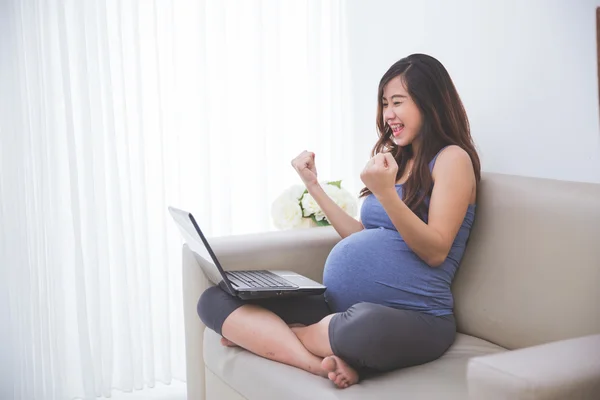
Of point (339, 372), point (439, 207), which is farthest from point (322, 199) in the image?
point (339, 372)

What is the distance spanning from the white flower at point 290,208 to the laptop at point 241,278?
44 centimetres

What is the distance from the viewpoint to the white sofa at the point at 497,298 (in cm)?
161

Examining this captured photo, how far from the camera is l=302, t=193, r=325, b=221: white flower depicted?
2484 mm

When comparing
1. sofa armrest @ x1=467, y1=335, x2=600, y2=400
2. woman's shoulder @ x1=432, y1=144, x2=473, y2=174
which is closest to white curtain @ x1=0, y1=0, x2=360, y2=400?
woman's shoulder @ x1=432, y1=144, x2=473, y2=174

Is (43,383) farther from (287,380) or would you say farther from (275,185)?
(287,380)

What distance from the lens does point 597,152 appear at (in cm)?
192

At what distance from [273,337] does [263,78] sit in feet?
4.83

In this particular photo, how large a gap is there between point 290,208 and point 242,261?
1.33 ft

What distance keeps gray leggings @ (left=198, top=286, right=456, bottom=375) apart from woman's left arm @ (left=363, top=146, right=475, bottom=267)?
0.56ft

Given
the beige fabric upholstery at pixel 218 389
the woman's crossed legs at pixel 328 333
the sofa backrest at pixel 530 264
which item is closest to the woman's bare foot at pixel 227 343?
the woman's crossed legs at pixel 328 333

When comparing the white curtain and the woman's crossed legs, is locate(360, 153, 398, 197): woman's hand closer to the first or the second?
the woman's crossed legs

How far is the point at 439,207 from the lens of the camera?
71.8 inches

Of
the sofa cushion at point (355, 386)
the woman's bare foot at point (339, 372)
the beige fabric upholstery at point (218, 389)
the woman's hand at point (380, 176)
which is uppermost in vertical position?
the woman's hand at point (380, 176)

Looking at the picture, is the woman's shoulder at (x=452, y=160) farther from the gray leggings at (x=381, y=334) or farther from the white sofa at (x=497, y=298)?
the gray leggings at (x=381, y=334)
